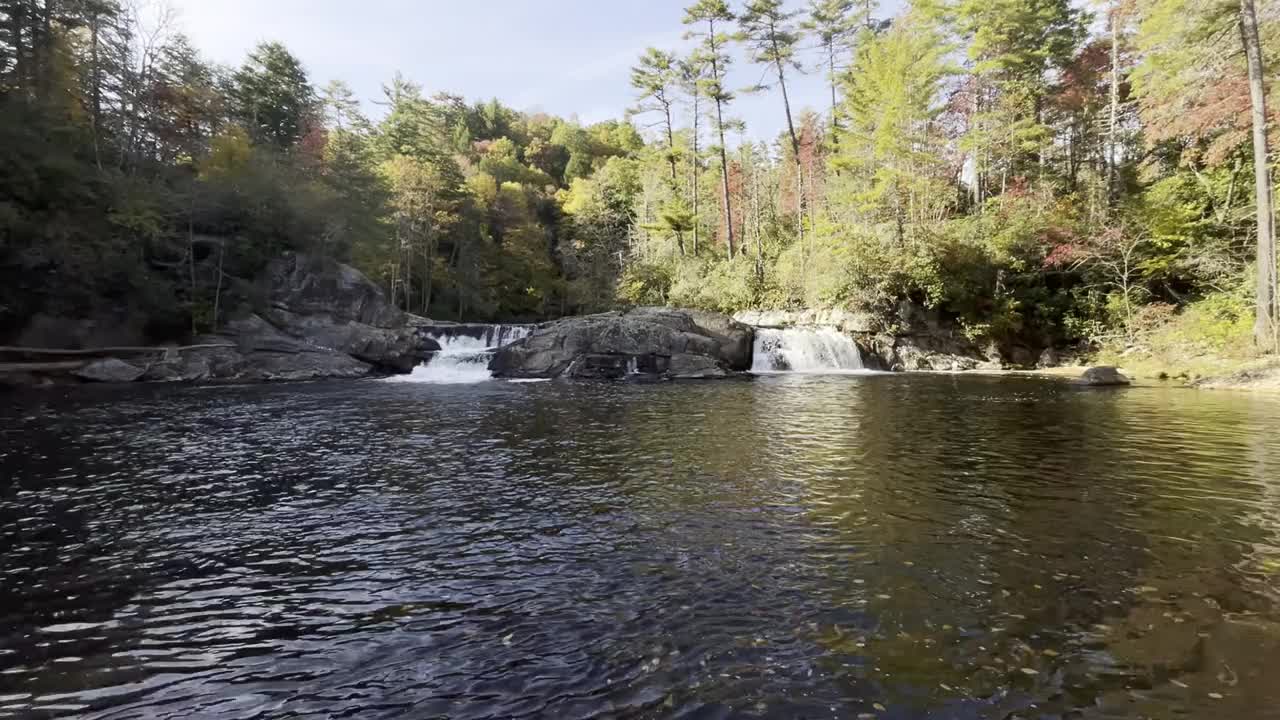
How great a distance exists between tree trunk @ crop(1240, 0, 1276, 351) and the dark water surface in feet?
32.6

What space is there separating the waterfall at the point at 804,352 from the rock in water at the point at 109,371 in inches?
892

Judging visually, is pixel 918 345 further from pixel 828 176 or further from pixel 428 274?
pixel 428 274

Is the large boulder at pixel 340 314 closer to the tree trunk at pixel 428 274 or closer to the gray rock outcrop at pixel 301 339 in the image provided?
the gray rock outcrop at pixel 301 339

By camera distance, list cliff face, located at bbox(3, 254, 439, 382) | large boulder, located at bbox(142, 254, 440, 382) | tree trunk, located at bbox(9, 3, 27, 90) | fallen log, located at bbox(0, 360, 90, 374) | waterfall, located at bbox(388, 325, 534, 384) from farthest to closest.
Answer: waterfall, located at bbox(388, 325, 534, 384) → large boulder, located at bbox(142, 254, 440, 382) → tree trunk, located at bbox(9, 3, 27, 90) → cliff face, located at bbox(3, 254, 439, 382) → fallen log, located at bbox(0, 360, 90, 374)

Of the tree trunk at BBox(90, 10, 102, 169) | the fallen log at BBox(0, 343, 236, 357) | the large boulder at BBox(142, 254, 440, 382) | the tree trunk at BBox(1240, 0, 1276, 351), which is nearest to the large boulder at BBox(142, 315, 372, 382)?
the large boulder at BBox(142, 254, 440, 382)

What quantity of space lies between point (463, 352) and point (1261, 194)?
27.2 m

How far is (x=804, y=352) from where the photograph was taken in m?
25.2

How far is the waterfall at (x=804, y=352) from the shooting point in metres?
25.0

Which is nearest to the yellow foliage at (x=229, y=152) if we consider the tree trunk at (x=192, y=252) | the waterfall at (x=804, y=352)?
the tree trunk at (x=192, y=252)

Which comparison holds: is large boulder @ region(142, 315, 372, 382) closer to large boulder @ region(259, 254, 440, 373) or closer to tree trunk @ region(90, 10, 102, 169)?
large boulder @ region(259, 254, 440, 373)

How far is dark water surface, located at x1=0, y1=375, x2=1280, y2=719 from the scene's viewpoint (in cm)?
319

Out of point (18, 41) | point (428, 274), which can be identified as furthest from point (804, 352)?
point (18, 41)

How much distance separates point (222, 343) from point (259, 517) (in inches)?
840

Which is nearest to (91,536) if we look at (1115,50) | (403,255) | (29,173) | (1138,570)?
(1138,570)
